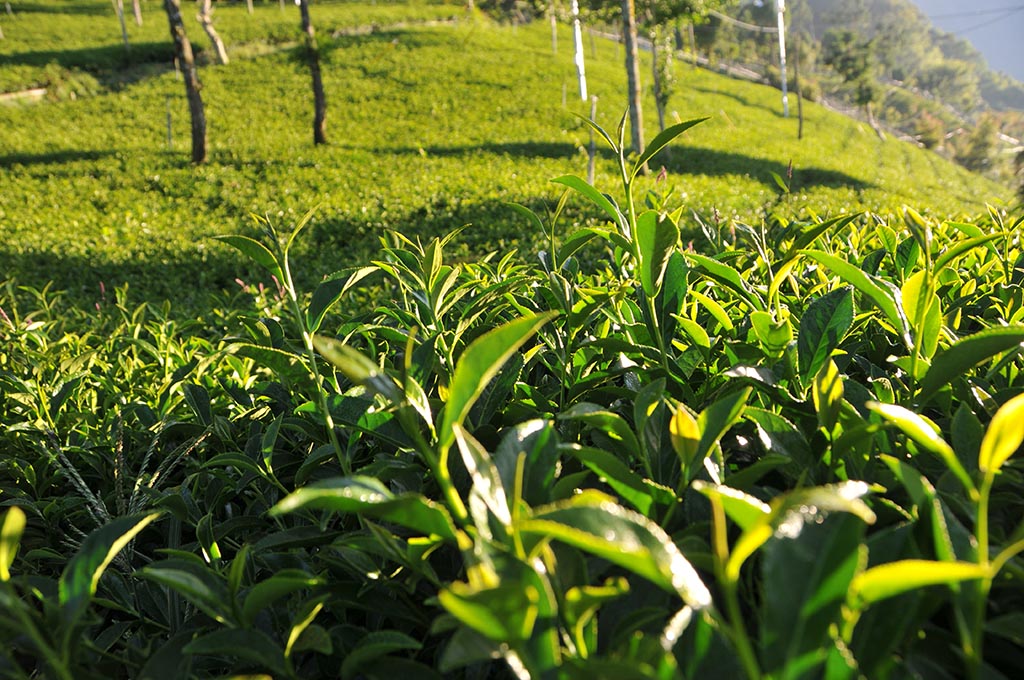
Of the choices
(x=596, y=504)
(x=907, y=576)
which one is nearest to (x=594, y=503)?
(x=596, y=504)

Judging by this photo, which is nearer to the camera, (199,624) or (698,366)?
(199,624)

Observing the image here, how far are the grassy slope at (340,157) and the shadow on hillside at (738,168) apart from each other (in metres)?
0.09

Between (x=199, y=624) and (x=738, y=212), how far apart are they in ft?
36.9

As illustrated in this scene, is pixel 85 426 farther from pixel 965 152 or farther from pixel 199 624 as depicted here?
pixel 965 152

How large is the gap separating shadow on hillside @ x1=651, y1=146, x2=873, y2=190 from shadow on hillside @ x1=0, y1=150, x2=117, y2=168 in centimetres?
1380

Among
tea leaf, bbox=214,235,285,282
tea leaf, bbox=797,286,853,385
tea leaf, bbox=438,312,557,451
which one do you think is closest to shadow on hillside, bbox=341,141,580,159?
tea leaf, bbox=214,235,285,282

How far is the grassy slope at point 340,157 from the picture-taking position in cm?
1014

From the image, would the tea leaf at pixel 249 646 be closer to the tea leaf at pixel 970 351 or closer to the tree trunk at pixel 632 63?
the tea leaf at pixel 970 351

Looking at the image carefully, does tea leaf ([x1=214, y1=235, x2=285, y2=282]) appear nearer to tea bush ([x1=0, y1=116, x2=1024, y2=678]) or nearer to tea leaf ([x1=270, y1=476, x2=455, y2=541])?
tea bush ([x1=0, y1=116, x2=1024, y2=678])

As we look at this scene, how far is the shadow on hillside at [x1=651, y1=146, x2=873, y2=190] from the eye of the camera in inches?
634

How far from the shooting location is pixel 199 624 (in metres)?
0.87

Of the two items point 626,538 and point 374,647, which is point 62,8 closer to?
point 374,647

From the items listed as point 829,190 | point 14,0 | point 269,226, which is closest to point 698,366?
point 269,226

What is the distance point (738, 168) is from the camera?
16.5 metres
